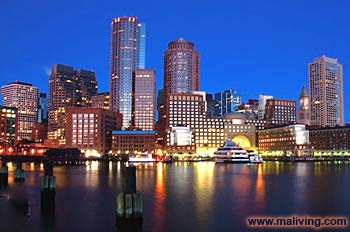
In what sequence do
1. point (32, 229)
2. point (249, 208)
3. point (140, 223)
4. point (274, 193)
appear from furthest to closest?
point (274, 193) → point (249, 208) → point (32, 229) → point (140, 223)

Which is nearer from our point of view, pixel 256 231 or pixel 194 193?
pixel 256 231

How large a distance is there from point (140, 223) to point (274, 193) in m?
36.7

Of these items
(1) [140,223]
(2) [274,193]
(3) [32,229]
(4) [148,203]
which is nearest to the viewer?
(1) [140,223]

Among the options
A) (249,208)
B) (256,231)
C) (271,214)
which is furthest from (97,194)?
(256,231)

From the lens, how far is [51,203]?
56469 mm

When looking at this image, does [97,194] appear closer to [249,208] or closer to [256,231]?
[249,208]

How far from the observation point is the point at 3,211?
5109cm

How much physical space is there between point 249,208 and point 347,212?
1119 centimetres

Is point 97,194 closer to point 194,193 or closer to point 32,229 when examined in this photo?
point 194,193

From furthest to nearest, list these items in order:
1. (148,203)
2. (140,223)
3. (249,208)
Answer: (148,203), (249,208), (140,223)

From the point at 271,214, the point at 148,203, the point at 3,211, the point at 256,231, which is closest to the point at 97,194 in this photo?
the point at 148,203

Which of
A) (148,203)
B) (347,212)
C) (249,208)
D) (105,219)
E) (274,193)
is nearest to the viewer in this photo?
(105,219)

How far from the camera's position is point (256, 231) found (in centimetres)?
4053

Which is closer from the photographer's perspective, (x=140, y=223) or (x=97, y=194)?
(x=140, y=223)
